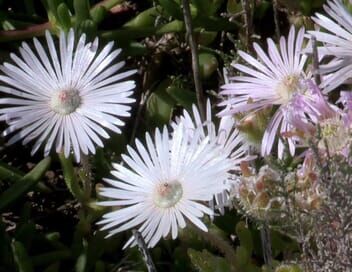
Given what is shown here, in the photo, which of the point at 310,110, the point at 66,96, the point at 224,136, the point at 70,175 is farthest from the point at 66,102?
the point at 310,110

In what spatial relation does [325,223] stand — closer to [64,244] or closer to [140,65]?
[64,244]

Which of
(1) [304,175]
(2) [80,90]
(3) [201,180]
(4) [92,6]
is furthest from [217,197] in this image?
(4) [92,6]

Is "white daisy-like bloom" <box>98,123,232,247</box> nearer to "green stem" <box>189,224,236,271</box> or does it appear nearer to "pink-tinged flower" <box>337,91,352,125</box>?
"green stem" <box>189,224,236,271</box>

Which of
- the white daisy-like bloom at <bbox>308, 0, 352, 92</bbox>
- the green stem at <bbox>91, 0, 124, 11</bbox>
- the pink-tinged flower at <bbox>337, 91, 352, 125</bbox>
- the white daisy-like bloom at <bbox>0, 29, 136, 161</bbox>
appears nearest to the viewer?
the pink-tinged flower at <bbox>337, 91, 352, 125</bbox>

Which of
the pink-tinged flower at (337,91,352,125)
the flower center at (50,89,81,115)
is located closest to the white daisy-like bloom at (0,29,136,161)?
the flower center at (50,89,81,115)

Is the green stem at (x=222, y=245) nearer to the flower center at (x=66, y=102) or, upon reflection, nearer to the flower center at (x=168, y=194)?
the flower center at (x=168, y=194)
